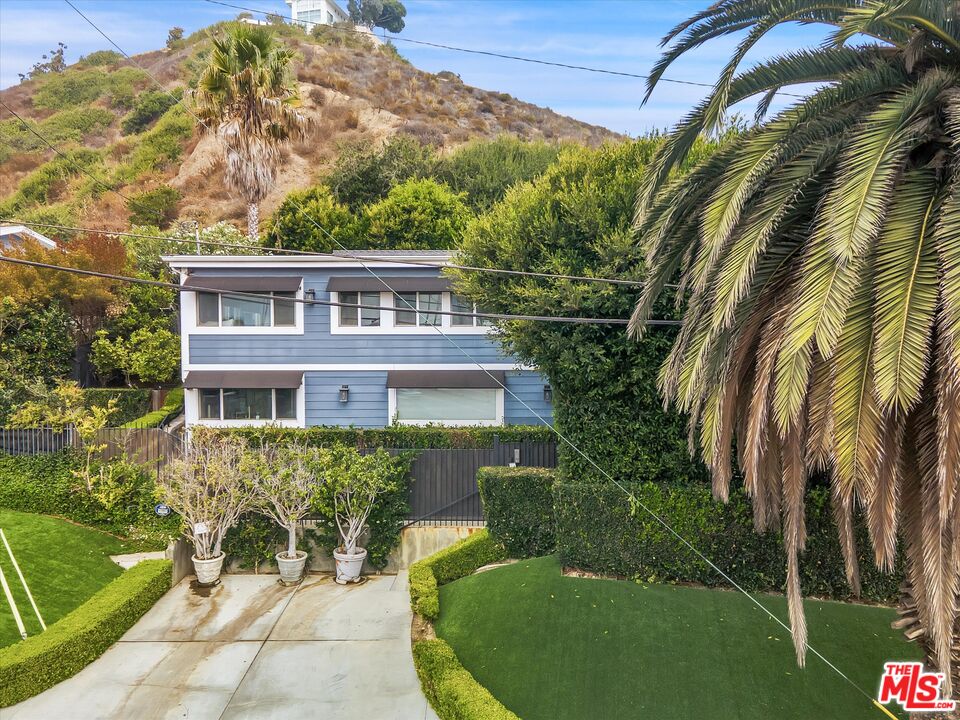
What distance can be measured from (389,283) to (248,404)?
5.13 metres

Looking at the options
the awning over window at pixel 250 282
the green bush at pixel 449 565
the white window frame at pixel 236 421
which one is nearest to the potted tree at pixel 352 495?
the green bush at pixel 449 565

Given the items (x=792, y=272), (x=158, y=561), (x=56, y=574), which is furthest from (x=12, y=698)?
(x=792, y=272)

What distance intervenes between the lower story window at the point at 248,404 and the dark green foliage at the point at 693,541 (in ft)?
33.6

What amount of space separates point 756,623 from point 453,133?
52.6 meters

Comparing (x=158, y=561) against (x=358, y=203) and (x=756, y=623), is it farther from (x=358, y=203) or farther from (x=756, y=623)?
(x=358, y=203)

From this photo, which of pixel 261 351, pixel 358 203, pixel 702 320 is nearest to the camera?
pixel 702 320

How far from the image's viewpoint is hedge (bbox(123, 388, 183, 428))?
20516 mm

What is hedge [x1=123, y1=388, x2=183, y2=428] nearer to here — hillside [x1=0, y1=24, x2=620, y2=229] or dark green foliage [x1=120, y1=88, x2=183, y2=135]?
hillside [x1=0, y1=24, x2=620, y2=229]

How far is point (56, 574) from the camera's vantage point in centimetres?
1095

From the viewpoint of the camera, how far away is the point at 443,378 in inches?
695


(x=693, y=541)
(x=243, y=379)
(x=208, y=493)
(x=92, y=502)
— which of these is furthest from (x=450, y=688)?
(x=243, y=379)

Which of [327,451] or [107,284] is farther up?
[107,284]

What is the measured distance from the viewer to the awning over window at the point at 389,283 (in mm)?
17094

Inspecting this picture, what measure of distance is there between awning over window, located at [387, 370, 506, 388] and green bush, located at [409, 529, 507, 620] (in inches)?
218
